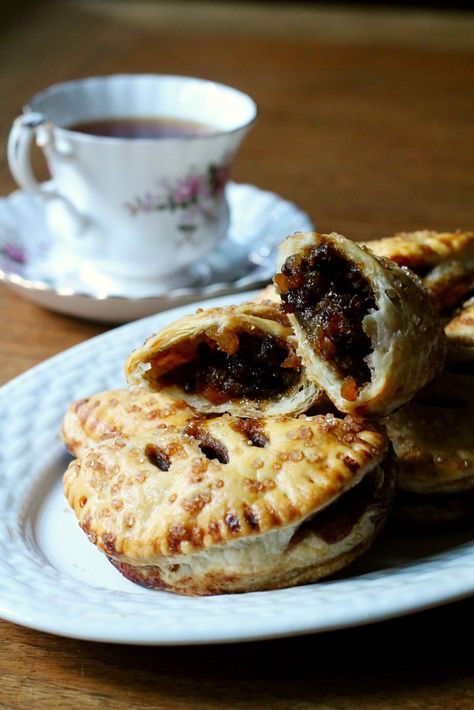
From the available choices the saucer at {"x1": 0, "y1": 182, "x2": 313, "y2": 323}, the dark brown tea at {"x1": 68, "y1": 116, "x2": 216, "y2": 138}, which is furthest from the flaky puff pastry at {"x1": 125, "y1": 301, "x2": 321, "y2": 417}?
the dark brown tea at {"x1": 68, "y1": 116, "x2": 216, "y2": 138}

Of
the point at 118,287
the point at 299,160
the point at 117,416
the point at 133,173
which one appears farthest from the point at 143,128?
the point at 117,416

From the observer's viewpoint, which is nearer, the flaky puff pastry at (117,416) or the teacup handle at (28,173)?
the flaky puff pastry at (117,416)

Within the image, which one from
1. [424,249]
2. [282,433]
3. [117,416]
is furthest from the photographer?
[424,249]

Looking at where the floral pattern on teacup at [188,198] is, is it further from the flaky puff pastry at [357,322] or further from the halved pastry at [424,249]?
the flaky puff pastry at [357,322]

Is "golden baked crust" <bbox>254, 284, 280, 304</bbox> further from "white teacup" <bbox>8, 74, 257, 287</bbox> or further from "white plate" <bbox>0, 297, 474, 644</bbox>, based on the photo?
"white teacup" <bbox>8, 74, 257, 287</bbox>

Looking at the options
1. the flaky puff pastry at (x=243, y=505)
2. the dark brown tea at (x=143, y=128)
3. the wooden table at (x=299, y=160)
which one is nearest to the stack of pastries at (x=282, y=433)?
the flaky puff pastry at (x=243, y=505)

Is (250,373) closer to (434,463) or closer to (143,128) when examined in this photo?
(434,463)

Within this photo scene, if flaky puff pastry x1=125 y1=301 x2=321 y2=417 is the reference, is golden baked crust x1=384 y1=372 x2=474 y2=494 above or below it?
below
